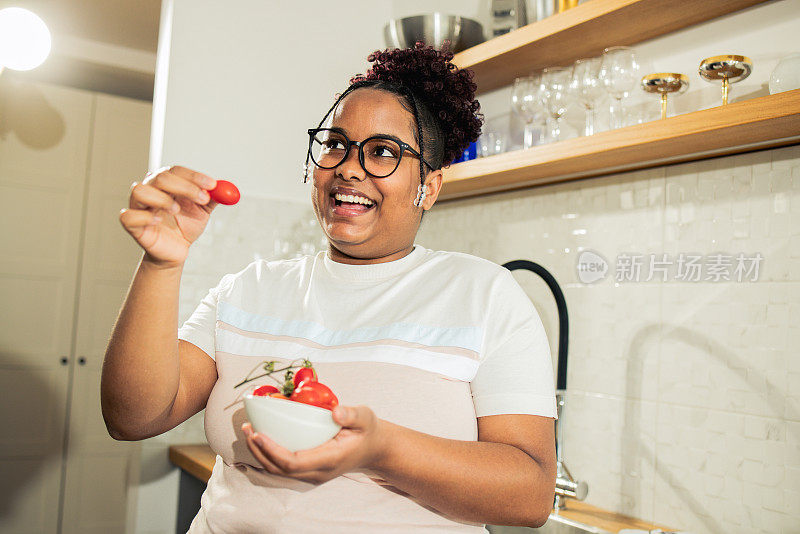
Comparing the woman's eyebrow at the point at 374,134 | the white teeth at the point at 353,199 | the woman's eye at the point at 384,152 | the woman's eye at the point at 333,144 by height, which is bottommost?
the white teeth at the point at 353,199

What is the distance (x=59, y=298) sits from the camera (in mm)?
3229

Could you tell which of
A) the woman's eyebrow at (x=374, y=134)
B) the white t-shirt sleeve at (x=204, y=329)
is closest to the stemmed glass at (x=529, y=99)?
the woman's eyebrow at (x=374, y=134)

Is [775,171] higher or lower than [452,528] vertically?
higher

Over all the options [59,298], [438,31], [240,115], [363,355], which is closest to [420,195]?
[363,355]

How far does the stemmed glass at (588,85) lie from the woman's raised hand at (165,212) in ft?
3.53

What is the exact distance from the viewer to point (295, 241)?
2383 mm

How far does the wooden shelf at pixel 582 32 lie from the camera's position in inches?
57.9

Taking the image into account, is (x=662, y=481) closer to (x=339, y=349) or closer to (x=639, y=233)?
(x=639, y=233)

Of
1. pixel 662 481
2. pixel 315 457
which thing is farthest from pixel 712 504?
pixel 315 457

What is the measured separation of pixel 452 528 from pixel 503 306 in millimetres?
284

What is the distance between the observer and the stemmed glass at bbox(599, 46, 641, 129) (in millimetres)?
1489

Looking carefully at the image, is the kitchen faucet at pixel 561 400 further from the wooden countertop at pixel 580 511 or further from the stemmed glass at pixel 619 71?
the stemmed glass at pixel 619 71

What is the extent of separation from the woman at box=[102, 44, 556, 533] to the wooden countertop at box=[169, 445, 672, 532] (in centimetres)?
69

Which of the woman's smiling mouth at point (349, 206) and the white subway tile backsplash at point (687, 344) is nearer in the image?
the woman's smiling mouth at point (349, 206)
